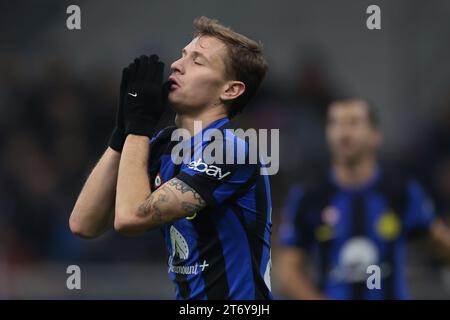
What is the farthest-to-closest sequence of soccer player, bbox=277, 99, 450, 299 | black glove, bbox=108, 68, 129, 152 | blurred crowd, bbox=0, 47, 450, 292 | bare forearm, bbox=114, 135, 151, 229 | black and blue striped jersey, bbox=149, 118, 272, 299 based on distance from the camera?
blurred crowd, bbox=0, 47, 450, 292, soccer player, bbox=277, 99, 450, 299, black glove, bbox=108, 68, 129, 152, black and blue striped jersey, bbox=149, 118, 272, 299, bare forearm, bbox=114, 135, 151, 229

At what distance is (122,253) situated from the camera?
10586mm

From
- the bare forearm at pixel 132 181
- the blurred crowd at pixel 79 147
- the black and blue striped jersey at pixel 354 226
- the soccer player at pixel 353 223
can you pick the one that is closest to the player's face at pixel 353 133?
the soccer player at pixel 353 223

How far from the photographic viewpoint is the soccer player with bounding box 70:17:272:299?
14.3ft

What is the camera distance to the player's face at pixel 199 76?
15.0 feet

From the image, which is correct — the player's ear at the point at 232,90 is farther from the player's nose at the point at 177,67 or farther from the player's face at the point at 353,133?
the player's face at the point at 353,133

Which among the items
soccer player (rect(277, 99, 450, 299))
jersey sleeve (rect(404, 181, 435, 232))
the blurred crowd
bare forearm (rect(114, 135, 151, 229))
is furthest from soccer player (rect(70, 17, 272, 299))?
the blurred crowd

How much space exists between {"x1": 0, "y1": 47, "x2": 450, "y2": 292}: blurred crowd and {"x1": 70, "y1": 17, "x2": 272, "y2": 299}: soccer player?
235 inches

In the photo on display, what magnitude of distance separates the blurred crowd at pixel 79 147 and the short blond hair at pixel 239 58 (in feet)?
19.6

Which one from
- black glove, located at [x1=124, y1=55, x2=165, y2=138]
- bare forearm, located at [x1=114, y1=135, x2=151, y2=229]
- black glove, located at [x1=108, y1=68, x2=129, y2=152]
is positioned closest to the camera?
bare forearm, located at [x1=114, y1=135, x2=151, y2=229]

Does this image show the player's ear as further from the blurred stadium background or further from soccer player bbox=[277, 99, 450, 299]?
the blurred stadium background

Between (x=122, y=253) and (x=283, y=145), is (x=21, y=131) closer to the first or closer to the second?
(x=122, y=253)
